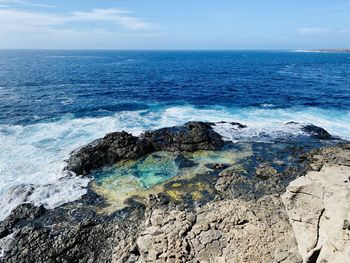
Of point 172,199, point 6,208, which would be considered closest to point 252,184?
point 172,199

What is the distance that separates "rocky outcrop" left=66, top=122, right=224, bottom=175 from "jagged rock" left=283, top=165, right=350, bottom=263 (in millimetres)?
18312

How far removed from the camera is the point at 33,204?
23.4 m

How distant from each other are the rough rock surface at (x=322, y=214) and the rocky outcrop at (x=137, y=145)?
18.3 meters

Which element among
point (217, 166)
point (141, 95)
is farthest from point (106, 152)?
point (141, 95)

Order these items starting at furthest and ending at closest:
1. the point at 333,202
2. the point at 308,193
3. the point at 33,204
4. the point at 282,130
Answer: the point at 282,130 < the point at 33,204 < the point at 308,193 < the point at 333,202

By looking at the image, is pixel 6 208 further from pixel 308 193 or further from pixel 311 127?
pixel 311 127

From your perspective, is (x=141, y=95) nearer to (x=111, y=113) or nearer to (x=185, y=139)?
(x=111, y=113)

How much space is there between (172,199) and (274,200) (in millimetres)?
7800

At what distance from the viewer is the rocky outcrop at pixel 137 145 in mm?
30172

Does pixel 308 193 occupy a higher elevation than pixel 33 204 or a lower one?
higher

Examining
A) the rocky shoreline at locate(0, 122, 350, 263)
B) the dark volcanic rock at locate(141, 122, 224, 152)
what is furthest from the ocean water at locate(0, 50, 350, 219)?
the dark volcanic rock at locate(141, 122, 224, 152)

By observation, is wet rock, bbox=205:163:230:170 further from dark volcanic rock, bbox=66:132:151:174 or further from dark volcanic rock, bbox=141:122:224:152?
dark volcanic rock, bbox=66:132:151:174

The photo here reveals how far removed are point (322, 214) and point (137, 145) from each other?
22.1 metres

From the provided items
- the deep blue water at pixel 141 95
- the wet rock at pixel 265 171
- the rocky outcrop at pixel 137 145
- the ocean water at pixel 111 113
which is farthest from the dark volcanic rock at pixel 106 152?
the deep blue water at pixel 141 95
